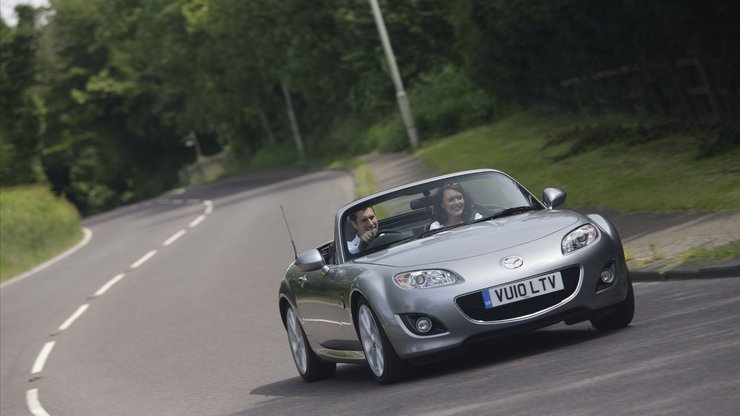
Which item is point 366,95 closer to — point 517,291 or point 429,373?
point 429,373

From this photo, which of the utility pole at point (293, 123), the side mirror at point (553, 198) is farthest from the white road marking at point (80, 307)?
the utility pole at point (293, 123)

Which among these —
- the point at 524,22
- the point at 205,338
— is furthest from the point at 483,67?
the point at 205,338

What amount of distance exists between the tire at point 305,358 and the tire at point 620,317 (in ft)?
7.27

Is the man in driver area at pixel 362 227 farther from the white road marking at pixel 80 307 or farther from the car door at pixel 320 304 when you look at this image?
the white road marking at pixel 80 307

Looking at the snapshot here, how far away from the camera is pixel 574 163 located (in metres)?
25.3

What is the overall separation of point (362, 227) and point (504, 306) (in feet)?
5.94

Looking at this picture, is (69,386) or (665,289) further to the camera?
(69,386)

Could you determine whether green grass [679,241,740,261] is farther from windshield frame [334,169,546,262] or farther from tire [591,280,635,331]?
tire [591,280,635,331]

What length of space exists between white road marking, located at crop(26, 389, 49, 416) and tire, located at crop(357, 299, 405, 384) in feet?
13.4

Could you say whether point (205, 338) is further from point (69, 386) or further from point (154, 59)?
point (154, 59)

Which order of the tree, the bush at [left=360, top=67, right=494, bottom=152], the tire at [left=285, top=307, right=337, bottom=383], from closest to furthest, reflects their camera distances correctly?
the tire at [left=285, top=307, right=337, bottom=383] → the bush at [left=360, top=67, right=494, bottom=152] → the tree

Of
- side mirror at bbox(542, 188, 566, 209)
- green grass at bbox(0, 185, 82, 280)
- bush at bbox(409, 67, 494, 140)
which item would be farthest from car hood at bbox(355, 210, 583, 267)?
bush at bbox(409, 67, 494, 140)

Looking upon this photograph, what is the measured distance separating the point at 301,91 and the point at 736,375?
67.7 m

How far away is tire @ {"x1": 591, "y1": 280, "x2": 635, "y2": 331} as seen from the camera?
9844 millimetres
